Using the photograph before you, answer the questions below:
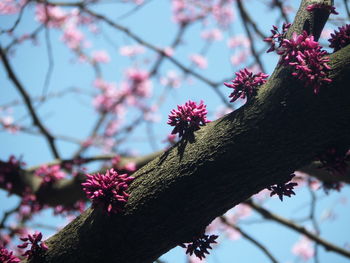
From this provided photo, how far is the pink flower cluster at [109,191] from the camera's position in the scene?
2.07 metres

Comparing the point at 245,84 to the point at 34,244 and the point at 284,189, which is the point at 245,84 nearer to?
the point at 284,189

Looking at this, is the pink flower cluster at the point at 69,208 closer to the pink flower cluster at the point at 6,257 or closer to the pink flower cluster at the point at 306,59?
the pink flower cluster at the point at 6,257

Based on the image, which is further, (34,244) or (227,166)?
(34,244)

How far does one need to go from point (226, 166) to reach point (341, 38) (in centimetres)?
132

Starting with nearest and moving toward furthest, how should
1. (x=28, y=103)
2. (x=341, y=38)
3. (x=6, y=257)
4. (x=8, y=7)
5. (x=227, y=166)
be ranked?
(x=227, y=166) < (x=341, y=38) < (x=6, y=257) < (x=28, y=103) < (x=8, y=7)

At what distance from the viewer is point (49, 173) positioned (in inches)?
174

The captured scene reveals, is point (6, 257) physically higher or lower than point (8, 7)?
lower

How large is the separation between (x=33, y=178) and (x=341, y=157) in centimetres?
395

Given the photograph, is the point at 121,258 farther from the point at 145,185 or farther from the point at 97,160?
the point at 97,160

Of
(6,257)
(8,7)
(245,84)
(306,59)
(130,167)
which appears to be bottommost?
(306,59)

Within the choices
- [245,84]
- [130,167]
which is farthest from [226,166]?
[130,167]

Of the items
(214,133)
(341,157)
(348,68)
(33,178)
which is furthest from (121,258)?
(33,178)

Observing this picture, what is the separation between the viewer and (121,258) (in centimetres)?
204

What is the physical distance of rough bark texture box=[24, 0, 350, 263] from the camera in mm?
1924
